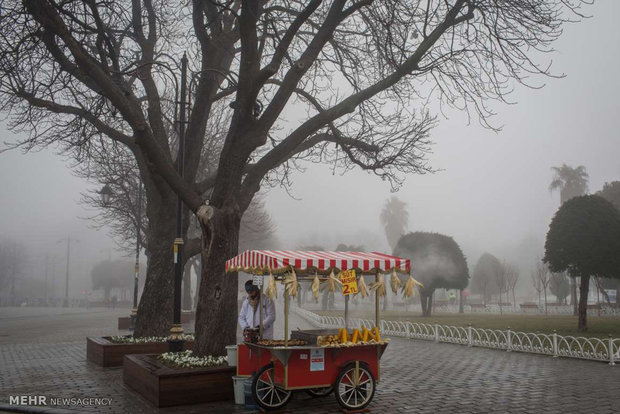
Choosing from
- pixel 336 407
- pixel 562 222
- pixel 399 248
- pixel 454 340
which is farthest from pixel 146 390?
pixel 399 248

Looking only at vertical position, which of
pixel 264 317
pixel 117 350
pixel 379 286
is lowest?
→ pixel 117 350

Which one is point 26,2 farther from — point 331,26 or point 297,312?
point 297,312

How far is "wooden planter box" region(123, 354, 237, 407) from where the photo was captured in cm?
876

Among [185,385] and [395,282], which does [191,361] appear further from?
[395,282]

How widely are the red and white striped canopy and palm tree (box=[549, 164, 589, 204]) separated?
2349 inches

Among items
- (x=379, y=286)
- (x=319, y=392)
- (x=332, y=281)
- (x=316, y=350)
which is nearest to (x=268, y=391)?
(x=316, y=350)

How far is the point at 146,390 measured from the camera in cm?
939

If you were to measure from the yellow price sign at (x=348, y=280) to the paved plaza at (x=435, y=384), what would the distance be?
2.04 m

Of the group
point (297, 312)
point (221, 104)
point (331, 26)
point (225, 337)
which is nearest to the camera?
point (225, 337)

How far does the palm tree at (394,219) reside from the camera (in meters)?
88.8

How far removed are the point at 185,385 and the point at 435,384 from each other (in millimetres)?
5163

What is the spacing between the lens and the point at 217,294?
412 inches

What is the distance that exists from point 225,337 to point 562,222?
1755 cm

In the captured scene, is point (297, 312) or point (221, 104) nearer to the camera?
point (221, 104)
